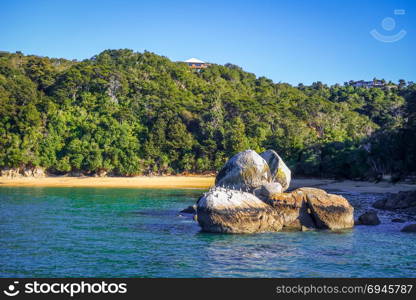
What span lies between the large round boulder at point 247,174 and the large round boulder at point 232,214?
3.77m

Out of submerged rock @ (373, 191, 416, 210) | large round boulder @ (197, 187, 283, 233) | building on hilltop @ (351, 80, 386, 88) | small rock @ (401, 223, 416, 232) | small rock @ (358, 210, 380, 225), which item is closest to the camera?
large round boulder @ (197, 187, 283, 233)

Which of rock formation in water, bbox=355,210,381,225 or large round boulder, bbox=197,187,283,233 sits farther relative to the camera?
rock formation in water, bbox=355,210,381,225

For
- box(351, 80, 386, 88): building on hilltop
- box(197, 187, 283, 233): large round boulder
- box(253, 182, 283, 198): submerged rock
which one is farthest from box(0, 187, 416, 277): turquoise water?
box(351, 80, 386, 88): building on hilltop

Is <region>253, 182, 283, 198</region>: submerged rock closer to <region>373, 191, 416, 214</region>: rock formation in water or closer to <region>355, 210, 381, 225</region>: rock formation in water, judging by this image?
<region>355, 210, 381, 225</region>: rock formation in water

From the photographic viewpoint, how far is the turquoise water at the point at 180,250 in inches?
491

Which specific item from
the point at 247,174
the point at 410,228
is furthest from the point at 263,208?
the point at 410,228

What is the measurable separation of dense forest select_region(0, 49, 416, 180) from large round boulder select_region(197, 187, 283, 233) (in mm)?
Result: 26591

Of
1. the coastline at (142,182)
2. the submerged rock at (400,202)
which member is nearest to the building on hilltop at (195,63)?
the coastline at (142,182)

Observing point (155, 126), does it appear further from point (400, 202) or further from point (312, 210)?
point (312, 210)

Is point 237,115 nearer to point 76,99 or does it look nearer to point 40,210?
point 76,99

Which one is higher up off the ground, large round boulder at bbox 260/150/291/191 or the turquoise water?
large round boulder at bbox 260/150/291/191

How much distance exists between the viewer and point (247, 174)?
77.4 feet

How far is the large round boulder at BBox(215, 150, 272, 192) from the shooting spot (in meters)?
23.4

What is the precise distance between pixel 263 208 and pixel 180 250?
5.62m
